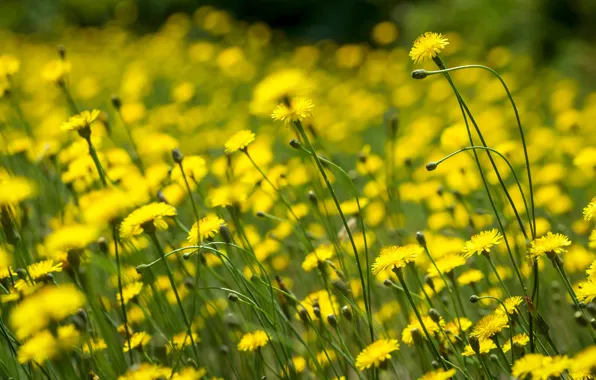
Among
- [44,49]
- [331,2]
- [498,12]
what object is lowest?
[498,12]

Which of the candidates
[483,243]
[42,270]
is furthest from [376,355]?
[42,270]

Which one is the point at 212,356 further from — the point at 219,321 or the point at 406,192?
the point at 406,192

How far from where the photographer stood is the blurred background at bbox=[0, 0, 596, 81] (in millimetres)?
4824

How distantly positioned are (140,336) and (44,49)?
5.62 metres

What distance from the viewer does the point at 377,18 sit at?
6297 millimetres

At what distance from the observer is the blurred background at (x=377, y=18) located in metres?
4.82

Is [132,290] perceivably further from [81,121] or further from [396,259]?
[396,259]

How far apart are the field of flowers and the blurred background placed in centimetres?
19

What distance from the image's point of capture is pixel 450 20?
5.41 meters

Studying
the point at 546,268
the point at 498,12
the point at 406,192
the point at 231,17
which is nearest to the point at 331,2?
the point at 231,17

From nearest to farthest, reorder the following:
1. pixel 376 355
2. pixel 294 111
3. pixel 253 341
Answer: pixel 376 355 < pixel 294 111 < pixel 253 341

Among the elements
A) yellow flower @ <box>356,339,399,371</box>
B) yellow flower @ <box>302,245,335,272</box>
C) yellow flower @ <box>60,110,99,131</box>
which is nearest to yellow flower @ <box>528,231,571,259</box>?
yellow flower @ <box>356,339,399,371</box>

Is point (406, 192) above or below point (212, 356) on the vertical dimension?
above

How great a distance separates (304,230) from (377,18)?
199 inches
